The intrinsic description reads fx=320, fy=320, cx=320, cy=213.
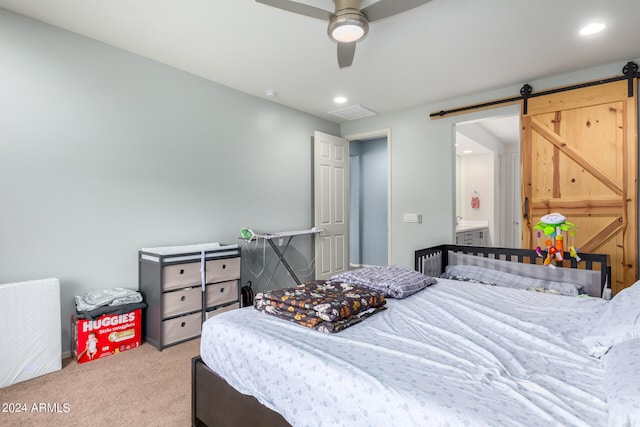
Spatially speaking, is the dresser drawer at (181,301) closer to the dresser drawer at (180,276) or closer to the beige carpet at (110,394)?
the dresser drawer at (180,276)

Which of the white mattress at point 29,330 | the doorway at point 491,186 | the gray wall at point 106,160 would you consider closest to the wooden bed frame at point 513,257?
the gray wall at point 106,160

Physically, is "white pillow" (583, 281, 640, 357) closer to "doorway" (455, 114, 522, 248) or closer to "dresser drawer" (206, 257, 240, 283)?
"dresser drawer" (206, 257, 240, 283)

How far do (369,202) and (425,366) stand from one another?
5161 millimetres

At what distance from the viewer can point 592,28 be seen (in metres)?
2.36

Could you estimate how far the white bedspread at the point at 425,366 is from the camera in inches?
34.6

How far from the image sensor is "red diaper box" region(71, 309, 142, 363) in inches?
92.9

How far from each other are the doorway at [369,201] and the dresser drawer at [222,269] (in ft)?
11.2

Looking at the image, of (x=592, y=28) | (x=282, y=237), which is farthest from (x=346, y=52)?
(x=282, y=237)

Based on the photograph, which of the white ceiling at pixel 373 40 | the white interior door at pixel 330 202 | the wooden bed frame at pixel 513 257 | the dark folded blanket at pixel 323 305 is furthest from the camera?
the white interior door at pixel 330 202

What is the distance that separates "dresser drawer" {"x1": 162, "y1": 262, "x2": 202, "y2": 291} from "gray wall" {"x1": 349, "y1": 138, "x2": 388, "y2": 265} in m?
3.86

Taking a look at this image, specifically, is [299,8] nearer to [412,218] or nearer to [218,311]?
[218,311]

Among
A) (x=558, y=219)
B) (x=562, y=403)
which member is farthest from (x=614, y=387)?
(x=558, y=219)

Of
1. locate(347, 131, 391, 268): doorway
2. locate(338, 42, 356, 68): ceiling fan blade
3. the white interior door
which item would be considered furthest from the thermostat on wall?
locate(338, 42, 356, 68): ceiling fan blade

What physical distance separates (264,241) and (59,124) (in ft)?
7.28
